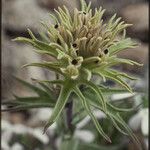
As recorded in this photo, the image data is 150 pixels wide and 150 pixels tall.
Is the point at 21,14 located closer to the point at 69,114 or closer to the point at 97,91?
the point at 69,114

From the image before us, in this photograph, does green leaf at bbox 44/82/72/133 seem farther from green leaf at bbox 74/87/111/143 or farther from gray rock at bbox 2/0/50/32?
gray rock at bbox 2/0/50/32

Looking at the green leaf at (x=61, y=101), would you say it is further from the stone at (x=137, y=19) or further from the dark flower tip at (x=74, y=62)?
the stone at (x=137, y=19)

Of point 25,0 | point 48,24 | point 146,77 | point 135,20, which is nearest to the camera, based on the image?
point 48,24

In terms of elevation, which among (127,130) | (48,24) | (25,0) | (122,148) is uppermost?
(25,0)

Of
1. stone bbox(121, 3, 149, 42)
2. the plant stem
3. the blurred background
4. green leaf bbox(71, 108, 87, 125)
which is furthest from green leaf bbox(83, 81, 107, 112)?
stone bbox(121, 3, 149, 42)

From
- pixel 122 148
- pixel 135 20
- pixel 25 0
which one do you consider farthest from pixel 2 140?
pixel 135 20

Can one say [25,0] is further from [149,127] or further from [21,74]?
[149,127]

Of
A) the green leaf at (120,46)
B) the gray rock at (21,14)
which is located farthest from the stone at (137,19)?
the green leaf at (120,46)
